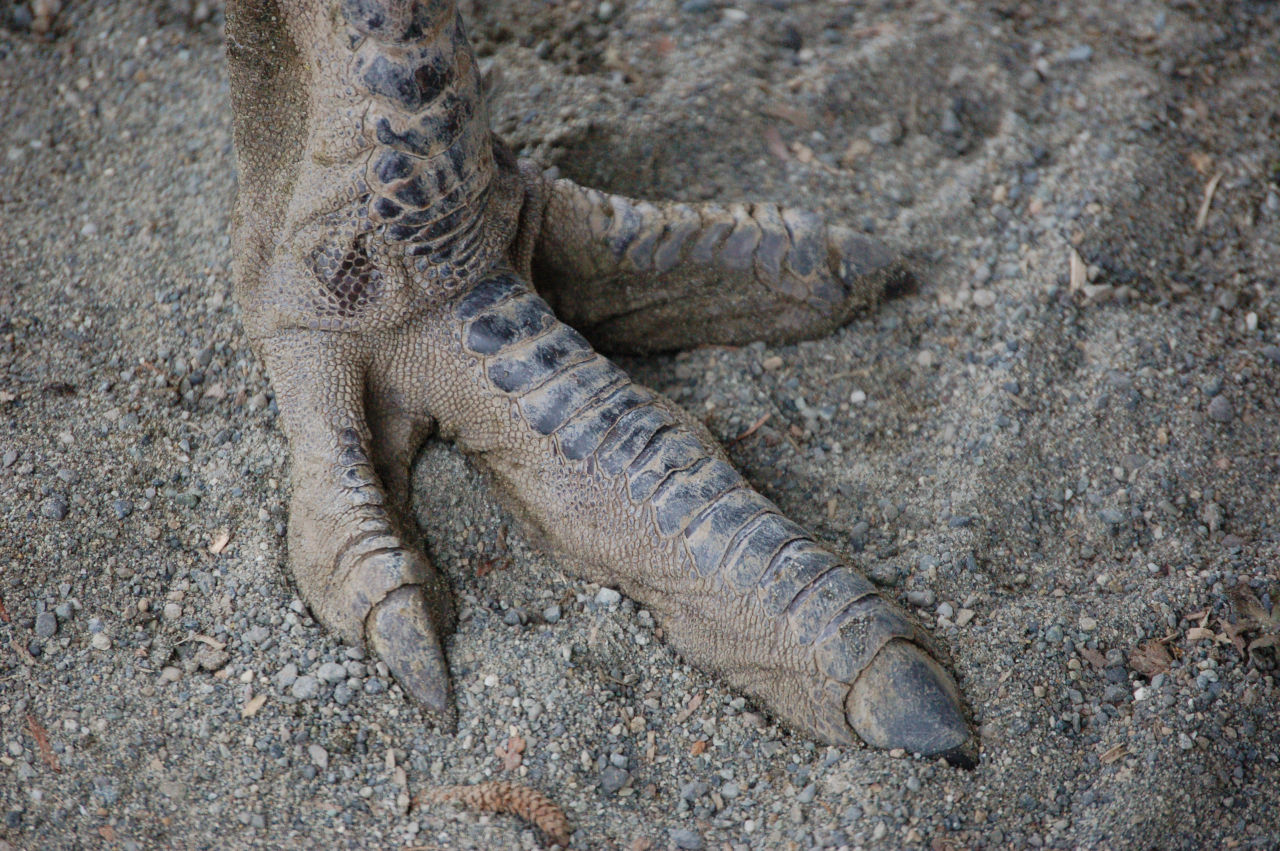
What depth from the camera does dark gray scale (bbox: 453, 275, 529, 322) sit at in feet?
7.45

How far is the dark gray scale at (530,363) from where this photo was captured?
2238mm

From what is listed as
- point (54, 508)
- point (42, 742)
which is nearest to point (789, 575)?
point (42, 742)

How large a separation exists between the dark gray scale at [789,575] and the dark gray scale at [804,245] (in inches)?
33.5

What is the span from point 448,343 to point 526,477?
1.13ft

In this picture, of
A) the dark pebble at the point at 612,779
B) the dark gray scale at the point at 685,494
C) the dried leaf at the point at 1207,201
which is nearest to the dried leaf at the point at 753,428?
the dark gray scale at the point at 685,494

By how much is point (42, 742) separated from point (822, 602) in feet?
5.01

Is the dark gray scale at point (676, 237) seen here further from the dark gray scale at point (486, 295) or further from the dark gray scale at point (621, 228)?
the dark gray scale at point (486, 295)

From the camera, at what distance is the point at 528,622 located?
2205 millimetres

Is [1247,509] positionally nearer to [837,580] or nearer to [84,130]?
[837,580]

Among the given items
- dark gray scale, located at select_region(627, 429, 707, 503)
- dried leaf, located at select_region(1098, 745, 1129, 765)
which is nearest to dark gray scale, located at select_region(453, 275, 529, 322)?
dark gray scale, located at select_region(627, 429, 707, 503)

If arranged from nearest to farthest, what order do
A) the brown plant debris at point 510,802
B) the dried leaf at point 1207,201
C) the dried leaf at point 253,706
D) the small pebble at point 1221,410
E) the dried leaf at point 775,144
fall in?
the brown plant debris at point 510,802, the dried leaf at point 253,706, the small pebble at point 1221,410, the dried leaf at point 1207,201, the dried leaf at point 775,144

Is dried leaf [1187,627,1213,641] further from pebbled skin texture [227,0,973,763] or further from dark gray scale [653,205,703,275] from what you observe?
dark gray scale [653,205,703,275]

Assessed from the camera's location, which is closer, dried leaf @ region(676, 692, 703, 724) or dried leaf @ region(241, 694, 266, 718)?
dried leaf @ region(241, 694, 266, 718)

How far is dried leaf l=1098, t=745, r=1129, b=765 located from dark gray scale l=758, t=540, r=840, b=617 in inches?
24.4
